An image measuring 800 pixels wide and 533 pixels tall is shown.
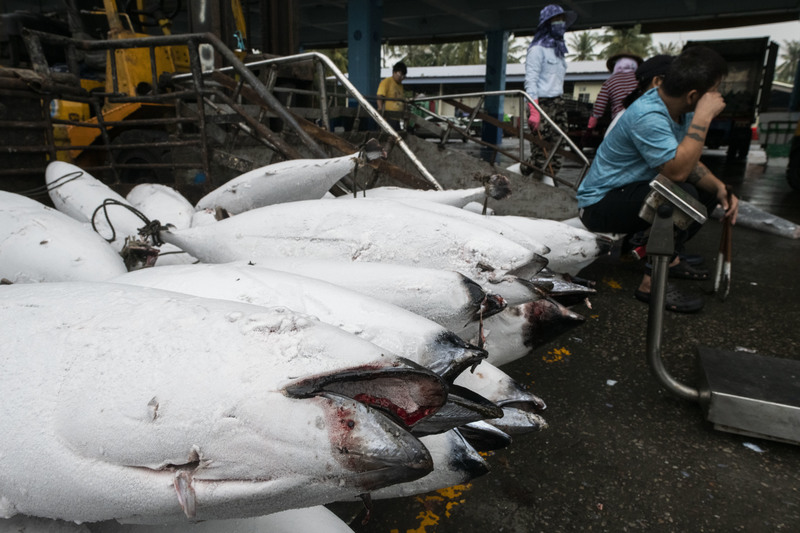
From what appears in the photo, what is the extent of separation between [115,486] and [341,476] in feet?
0.91

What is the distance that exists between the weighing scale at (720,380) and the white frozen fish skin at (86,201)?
6.83ft

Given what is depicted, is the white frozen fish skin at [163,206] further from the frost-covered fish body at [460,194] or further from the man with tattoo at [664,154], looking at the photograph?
the man with tattoo at [664,154]

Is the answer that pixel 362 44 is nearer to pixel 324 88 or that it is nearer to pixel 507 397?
pixel 324 88

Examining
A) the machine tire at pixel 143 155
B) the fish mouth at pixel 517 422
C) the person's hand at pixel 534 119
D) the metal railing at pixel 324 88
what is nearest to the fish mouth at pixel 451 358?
the fish mouth at pixel 517 422

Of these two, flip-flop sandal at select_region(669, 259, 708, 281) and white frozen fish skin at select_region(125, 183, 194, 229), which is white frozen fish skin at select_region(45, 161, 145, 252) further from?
flip-flop sandal at select_region(669, 259, 708, 281)

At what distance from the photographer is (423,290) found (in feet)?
3.63

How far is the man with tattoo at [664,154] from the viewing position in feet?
8.90

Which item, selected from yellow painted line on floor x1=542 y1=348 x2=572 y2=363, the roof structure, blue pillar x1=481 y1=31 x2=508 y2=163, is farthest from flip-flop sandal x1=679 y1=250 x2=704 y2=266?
blue pillar x1=481 y1=31 x2=508 y2=163

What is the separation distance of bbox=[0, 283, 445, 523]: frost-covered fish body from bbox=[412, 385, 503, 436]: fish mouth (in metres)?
0.11

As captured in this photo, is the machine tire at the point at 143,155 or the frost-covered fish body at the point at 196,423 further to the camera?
the machine tire at the point at 143,155

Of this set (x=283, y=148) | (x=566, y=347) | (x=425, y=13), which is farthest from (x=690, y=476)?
(x=425, y=13)

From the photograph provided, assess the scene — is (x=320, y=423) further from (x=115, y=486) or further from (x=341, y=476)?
(x=115, y=486)

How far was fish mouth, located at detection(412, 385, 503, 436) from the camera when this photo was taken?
29.6 inches

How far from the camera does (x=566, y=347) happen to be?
2.55 m
